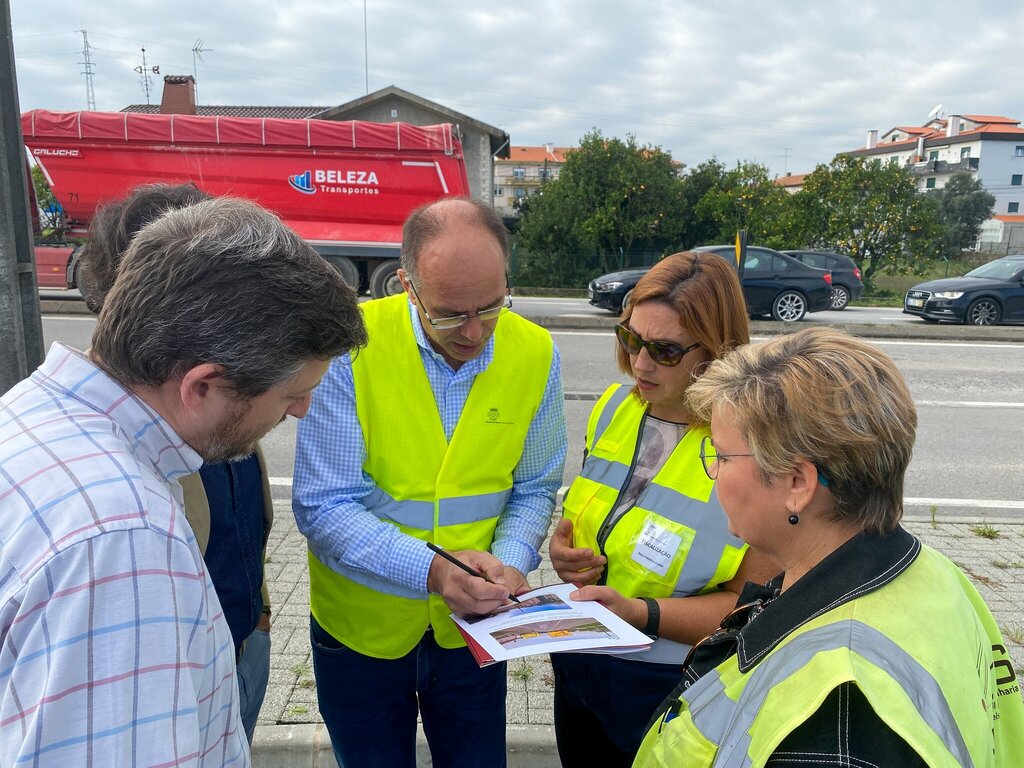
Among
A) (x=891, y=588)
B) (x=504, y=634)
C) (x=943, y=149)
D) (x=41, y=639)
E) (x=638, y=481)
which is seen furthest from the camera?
(x=943, y=149)

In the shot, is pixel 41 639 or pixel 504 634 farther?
pixel 504 634

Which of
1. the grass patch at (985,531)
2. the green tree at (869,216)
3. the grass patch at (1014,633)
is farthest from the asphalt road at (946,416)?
the green tree at (869,216)

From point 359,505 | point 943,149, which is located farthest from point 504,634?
point 943,149

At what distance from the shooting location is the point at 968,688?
105 centimetres

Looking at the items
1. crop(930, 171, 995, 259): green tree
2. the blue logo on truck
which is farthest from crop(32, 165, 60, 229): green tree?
crop(930, 171, 995, 259): green tree

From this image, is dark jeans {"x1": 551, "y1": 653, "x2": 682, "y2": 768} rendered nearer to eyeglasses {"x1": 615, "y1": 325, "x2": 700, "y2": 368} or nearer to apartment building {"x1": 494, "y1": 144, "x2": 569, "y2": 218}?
eyeglasses {"x1": 615, "y1": 325, "x2": 700, "y2": 368}

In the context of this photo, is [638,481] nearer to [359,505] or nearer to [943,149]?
[359,505]

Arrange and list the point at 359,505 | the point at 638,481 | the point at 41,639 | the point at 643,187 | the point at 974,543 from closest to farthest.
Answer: the point at 41,639 < the point at 359,505 < the point at 638,481 < the point at 974,543 < the point at 643,187

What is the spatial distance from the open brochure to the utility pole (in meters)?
1.50

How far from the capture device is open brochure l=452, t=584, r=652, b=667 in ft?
5.42

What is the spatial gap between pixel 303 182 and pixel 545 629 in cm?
1424

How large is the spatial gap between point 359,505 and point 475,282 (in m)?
0.65

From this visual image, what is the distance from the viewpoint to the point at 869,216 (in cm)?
2472

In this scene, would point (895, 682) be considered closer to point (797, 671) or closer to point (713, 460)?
point (797, 671)
